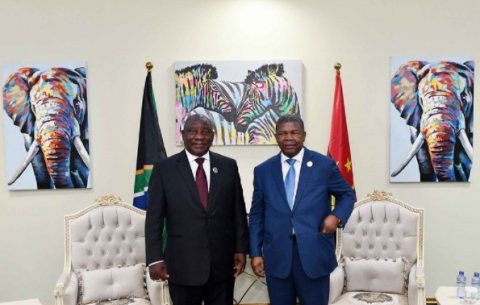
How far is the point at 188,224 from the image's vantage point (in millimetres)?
2527

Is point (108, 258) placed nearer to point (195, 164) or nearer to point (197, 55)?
point (195, 164)

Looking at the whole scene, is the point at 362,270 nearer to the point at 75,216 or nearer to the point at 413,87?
the point at 413,87

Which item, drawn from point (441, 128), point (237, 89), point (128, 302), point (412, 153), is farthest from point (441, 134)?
point (128, 302)

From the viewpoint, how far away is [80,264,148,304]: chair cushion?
3381 mm

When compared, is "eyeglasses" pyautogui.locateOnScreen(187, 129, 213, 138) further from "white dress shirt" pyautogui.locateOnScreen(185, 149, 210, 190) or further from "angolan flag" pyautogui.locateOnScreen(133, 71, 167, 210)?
"angolan flag" pyautogui.locateOnScreen(133, 71, 167, 210)

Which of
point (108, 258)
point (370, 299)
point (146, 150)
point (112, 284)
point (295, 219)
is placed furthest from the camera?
point (146, 150)

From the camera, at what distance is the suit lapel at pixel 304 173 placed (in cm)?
253

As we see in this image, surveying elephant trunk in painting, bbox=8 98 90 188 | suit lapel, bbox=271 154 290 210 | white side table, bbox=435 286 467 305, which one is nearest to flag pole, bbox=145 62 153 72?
elephant trunk in painting, bbox=8 98 90 188

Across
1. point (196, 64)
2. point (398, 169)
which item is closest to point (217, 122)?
point (196, 64)

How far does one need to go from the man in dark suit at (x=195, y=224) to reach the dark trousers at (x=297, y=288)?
0.77 ft

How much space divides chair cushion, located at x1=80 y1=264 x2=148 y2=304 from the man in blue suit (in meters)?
1.29

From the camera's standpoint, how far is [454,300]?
3.04 metres

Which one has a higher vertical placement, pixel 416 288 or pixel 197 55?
pixel 197 55

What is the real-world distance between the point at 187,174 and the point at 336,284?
4.86 feet
